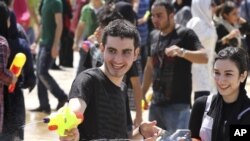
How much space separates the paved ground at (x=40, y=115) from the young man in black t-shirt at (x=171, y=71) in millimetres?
1034

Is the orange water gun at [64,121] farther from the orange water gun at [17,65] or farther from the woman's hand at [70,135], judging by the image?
the orange water gun at [17,65]

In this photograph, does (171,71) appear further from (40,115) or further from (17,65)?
(40,115)

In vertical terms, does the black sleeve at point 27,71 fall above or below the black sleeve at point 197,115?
above

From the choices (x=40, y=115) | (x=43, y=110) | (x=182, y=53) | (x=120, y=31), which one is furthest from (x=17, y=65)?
(x=43, y=110)

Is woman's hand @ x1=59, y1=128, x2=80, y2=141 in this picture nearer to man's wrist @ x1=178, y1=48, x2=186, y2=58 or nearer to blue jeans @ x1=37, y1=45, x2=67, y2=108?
man's wrist @ x1=178, y1=48, x2=186, y2=58

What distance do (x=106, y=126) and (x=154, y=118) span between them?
9.30 ft

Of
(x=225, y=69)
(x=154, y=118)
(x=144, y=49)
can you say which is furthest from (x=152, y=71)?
(x=144, y=49)

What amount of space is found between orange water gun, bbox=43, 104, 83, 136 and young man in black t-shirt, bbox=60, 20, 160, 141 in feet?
1.23

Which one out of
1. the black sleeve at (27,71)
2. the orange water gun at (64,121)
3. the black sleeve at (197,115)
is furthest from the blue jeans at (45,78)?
the orange water gun at (64,121)

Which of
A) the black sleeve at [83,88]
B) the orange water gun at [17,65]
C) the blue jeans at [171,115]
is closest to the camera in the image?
the black sleeve at [83,88]

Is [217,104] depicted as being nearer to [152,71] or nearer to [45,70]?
[152,71]

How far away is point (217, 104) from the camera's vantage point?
4.57 m

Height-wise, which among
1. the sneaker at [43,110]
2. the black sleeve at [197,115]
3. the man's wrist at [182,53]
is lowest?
the sneaker at [43,110]

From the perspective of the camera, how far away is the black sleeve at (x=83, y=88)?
4262mm
